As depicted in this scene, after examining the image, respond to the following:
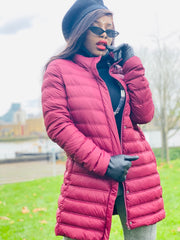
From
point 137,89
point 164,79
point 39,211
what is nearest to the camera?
point 137,89

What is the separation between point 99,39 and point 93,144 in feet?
2.02

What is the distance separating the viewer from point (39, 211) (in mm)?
4715

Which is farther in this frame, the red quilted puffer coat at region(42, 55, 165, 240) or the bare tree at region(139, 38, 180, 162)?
the bare tree at region(139, 38, 180, 162)

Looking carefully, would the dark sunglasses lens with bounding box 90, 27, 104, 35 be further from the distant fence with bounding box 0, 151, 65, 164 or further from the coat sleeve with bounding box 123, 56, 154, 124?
the distant fence with bounding box 0, 151, 65, 164

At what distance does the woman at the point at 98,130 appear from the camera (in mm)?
1453

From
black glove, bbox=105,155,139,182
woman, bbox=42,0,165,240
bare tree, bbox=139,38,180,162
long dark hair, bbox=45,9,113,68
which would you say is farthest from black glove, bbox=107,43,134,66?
bare tree, bbox=139,38,180,162

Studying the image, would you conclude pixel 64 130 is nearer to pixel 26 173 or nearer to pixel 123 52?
pixel 123 52

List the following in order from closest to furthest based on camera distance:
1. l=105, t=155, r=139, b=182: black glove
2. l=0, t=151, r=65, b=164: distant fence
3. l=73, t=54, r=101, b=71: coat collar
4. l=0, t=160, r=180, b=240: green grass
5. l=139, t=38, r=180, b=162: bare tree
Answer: l=105, t=155, r=139, b=182: black glove
l=73, t=54, r=101, b=71: coat collar
l=0, t=160, r=180, b=240: green grass
l=139, t=38, r=180, b=162: bare tree
l=0, t=151, r=65, b=164: distant fence

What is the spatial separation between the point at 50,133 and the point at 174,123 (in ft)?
39.6

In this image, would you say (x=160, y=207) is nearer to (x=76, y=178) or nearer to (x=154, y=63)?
(x=76, y=178)

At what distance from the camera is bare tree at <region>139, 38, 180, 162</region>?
10414 millimetres

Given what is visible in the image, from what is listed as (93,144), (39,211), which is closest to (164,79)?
(39,211)

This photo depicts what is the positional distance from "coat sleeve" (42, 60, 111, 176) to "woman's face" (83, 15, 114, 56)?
0.27 m

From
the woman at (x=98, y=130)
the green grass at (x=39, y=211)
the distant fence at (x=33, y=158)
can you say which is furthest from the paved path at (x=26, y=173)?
the woman at (x=98, y=130)
